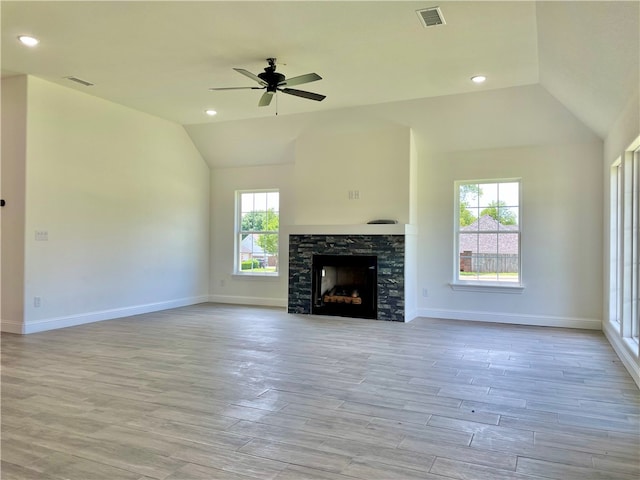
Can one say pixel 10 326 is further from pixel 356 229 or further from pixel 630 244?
pixel 630 244

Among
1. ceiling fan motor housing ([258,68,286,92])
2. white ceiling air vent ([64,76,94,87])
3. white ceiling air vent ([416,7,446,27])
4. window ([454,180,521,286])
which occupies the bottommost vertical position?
window ([454,180,521,286])

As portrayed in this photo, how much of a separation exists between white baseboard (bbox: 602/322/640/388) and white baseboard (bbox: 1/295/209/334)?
6227 millimetres

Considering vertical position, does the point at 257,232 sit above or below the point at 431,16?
below

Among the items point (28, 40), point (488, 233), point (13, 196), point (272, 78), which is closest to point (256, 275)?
point (13, 196)

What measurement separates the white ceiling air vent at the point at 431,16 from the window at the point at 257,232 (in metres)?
4.74

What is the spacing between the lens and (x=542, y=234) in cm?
621

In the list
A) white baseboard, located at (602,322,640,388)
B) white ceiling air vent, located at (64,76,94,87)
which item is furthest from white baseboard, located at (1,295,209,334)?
white baseboard, located at (602,322,640,388)

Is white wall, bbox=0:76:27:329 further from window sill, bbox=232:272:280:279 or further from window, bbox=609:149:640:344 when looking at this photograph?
window, bbox=609:149:640:344

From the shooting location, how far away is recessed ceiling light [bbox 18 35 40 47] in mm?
4184

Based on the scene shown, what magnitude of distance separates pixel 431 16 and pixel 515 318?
4416mm

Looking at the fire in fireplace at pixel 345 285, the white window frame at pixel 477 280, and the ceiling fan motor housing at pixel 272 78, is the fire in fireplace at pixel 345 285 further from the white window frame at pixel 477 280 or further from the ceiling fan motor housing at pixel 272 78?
the ceiling fan motor housing at pixel 272 78

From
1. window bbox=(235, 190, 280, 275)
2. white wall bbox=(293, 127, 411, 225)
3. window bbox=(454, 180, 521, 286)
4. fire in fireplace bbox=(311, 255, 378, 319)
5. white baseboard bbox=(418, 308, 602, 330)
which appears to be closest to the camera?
white baseboard bbox=(418, 308, 602, 330)

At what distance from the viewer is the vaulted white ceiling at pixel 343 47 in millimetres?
3508

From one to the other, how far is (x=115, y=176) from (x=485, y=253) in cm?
558
